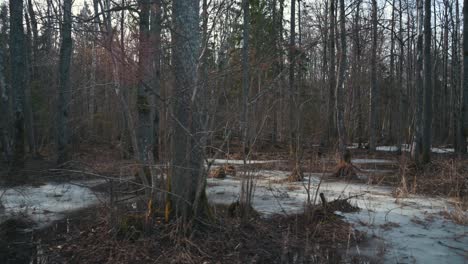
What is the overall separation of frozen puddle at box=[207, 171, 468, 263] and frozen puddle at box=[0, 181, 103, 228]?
2.59 m

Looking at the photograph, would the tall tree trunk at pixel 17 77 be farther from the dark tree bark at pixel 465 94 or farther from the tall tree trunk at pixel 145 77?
the dark tree bark at pixel 465 94

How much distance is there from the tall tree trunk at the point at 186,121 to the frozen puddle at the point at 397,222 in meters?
1.71

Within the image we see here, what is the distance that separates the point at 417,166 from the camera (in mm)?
10641

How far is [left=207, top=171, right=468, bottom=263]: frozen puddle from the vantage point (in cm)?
440

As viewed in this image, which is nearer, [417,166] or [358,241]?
[358,241]

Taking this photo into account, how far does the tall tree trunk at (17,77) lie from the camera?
9.25 m

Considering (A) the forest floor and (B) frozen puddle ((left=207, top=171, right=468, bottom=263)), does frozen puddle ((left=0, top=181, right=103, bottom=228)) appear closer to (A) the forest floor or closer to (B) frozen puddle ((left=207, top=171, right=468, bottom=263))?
(A) the forest floor

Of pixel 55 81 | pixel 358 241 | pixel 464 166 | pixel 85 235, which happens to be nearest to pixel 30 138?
pixel 55 81

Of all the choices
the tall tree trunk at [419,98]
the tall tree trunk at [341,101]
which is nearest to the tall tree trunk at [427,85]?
the tall tree trunk at [419,98]

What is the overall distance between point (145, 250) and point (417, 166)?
9009 millimetres

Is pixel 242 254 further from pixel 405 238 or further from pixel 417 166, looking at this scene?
pixel 417 166

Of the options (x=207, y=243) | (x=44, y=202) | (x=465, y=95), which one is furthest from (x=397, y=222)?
(x=465, y=95)

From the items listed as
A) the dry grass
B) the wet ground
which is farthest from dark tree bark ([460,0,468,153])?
the wet ground

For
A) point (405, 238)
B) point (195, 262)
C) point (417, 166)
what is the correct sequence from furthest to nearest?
point (417, 166)
point (405, 238)
point (195, 262)
